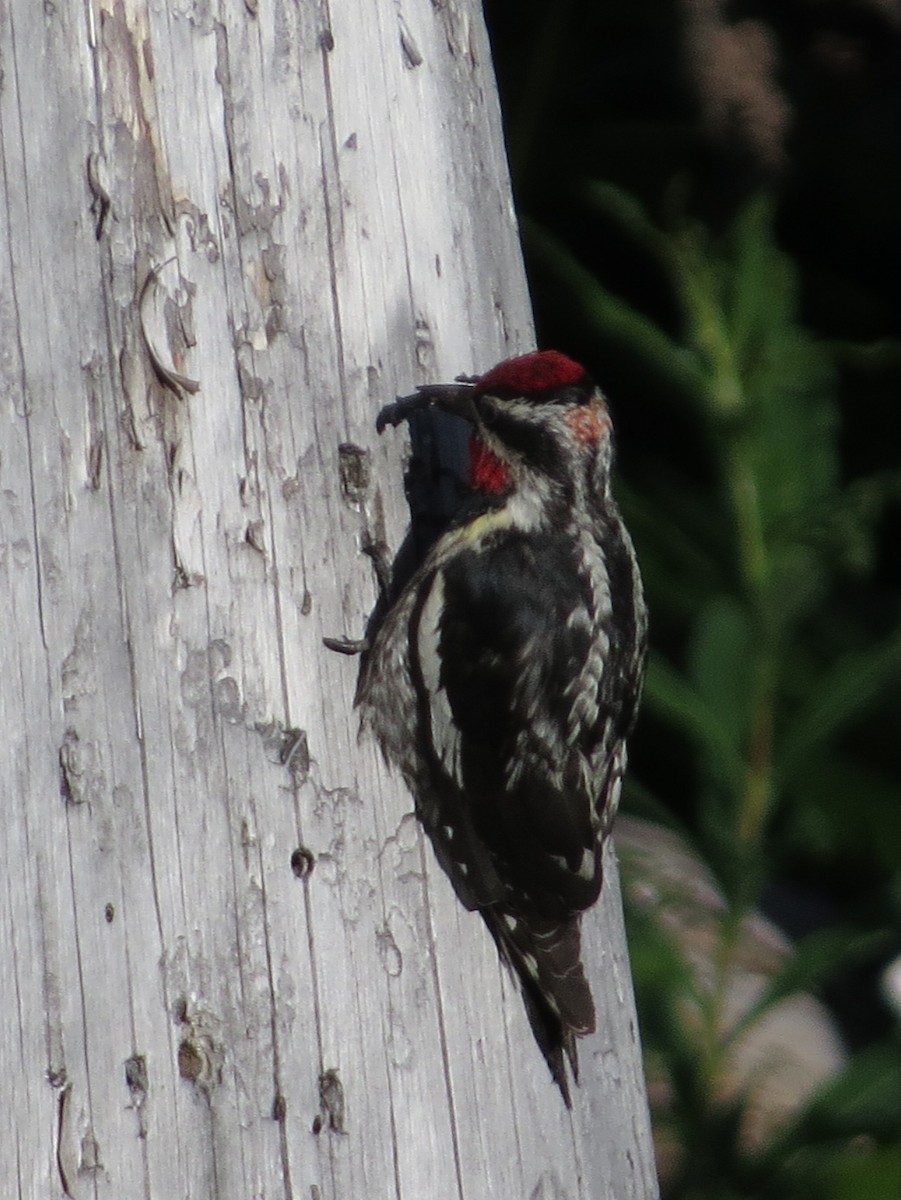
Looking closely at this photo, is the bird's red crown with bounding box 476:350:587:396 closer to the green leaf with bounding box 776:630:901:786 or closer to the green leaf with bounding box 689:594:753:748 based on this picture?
the green leaf with bounding box 689:594:753:748

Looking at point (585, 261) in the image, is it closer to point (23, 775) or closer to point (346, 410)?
point (346, 410)

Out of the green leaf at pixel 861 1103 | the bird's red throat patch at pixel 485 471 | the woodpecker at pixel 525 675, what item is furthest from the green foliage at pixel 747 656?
the bird's red throat patch at pixel 485 471

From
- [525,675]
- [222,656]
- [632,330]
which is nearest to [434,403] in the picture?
[525,675]

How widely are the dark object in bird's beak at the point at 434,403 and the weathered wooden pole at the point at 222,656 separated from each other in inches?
1.0

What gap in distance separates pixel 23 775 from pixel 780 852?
8.65 feet

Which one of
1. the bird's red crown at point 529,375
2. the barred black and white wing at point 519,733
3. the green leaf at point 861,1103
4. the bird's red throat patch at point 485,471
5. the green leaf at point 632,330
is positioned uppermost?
the green leaf at point 632,330

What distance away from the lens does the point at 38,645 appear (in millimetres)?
1979

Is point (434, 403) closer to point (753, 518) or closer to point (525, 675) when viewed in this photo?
point (525, 675)

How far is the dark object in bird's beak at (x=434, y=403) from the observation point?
2.42 m

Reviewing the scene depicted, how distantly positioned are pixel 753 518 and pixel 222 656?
2.08 m

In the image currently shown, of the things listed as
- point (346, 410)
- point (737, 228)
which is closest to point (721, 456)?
point (737, 228)

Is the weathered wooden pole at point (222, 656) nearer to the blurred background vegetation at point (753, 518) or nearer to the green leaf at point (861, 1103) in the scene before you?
the blurred background vegetation at point (753, 518)

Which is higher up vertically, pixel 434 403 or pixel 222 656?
pixel 434 403

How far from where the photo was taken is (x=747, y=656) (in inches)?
152
